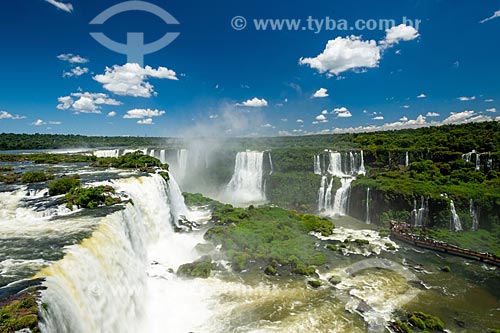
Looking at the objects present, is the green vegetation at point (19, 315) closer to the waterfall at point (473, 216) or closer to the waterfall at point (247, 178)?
the waterfall at point (473, 216)

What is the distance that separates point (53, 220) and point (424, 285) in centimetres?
2118

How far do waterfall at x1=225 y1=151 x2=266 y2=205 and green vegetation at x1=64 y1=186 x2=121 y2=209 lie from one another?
2812cm

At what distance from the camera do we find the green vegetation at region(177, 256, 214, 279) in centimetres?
1795

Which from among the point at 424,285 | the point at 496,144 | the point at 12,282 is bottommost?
the point at 424,285

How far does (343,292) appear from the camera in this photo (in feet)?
55.2

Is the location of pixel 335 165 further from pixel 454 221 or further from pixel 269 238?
pixel 269 238

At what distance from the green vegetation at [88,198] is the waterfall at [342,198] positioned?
26.1 m

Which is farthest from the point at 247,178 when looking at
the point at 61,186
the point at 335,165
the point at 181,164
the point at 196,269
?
the point at 61,186

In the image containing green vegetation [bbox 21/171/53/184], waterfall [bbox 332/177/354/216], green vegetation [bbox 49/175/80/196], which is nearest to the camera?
green vegetation [bbox 49/175/80/196]

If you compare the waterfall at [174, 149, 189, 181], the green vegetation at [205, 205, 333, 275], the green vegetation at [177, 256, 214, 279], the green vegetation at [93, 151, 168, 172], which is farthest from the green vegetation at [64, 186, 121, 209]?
the waterfall at [174, 149, 189, 181]

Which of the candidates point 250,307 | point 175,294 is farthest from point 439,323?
point 175,294

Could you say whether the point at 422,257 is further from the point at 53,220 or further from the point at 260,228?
the point at 53,220

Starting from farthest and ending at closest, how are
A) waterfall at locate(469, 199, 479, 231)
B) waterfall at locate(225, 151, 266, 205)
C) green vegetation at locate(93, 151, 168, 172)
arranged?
waterfall at locate(225, 151, 266, 205)
green vegetation at locate(93, 151, 168, 172)
waterfall at locate(469, 199, 479, 231)

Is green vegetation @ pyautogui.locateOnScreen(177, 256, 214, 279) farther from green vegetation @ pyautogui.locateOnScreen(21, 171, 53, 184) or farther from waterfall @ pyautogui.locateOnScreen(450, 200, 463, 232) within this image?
waterfall @ pyautogui.locateOnScreen(450, 200, 463, 232)
